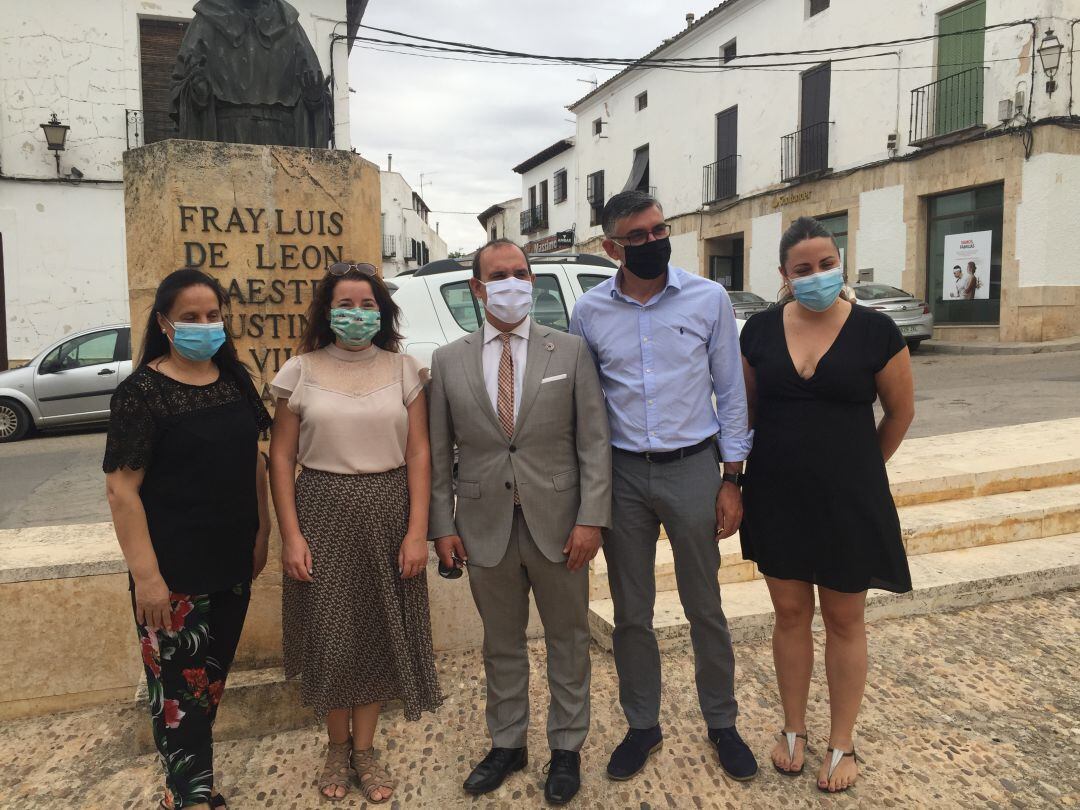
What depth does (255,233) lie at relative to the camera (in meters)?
3.17

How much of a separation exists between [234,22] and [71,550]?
2.39 m

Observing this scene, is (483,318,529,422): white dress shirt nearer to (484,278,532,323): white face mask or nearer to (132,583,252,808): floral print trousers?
(484,278,532,323): white face mask

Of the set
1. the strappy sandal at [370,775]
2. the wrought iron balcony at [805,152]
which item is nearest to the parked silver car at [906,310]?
the wrought iron balcony at [805,152]

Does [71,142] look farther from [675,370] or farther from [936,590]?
[936,590]

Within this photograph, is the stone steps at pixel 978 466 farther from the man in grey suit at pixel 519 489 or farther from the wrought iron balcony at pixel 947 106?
the wrought iron balcony at pixel 947 106

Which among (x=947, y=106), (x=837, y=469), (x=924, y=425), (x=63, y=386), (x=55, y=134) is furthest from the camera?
(x=947, y=106)

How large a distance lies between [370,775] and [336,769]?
13 cm

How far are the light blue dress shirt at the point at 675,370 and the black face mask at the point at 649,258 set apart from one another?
6 centimetres

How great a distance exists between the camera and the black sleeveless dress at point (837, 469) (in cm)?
241

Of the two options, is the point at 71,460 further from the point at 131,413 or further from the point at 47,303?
the point at 47,303

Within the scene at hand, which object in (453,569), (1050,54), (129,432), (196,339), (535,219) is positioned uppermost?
(535,219)

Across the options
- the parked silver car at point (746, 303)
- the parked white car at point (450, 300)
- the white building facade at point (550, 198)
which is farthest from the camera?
the white building facade at point (550, 198)

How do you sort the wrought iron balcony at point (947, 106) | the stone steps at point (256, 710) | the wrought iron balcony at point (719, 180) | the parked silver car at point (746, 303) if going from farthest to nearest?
the wrought iron balcony at point (719, 180), the parked silver car at point (746, 303), the wrought iron balcony at point (947, 106), the stone steps at point (256, 710)

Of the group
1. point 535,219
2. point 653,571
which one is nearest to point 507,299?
point 653,571
